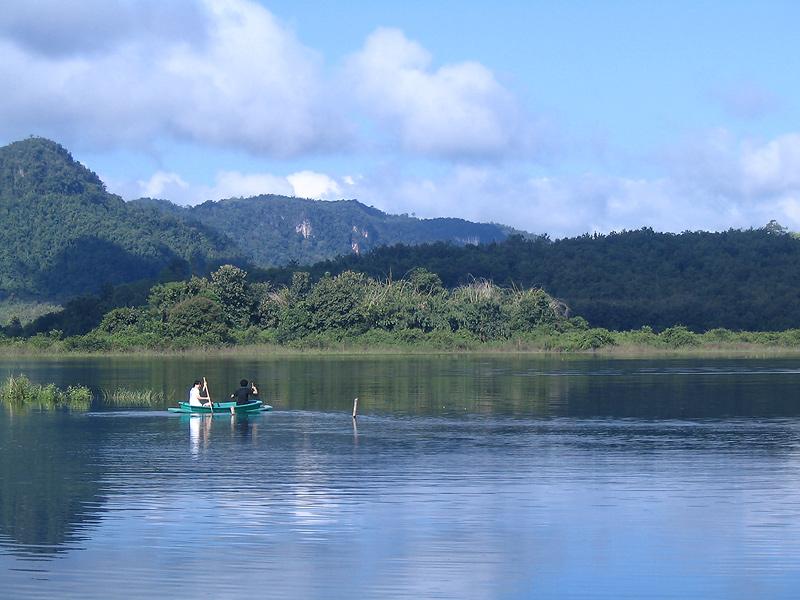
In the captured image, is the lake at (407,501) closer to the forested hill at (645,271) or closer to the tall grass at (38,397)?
the tall grass at (38,397)

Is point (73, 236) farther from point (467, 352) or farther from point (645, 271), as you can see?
point (467, 352)

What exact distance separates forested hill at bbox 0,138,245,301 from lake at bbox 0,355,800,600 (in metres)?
104

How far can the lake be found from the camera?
1148cm

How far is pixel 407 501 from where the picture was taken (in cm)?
1583

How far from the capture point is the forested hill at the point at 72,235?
458 ft

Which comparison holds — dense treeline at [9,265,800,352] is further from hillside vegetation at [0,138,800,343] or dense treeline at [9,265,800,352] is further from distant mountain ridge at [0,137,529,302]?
distant mountain ridge at [0,137,529,302]

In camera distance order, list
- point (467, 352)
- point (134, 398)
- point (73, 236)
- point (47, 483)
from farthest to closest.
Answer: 1. point (73, 236)
2. point (467, 352)
3. point (134, 398)
4. point (47, 483)

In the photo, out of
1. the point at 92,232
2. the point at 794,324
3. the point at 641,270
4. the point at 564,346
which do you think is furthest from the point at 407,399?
the point at 92,232

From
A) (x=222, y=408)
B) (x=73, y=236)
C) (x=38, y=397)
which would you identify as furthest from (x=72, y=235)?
(x=222, y=408)

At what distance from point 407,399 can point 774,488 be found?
18.4 metres

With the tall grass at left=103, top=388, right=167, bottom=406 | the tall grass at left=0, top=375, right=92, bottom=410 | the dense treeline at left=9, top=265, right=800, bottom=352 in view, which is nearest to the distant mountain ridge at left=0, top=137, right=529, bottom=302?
the dense treeline at left=9, top=265, right=800, bottom=352

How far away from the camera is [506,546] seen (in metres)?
12.9

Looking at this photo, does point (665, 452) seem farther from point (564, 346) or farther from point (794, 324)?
point (794, 324)

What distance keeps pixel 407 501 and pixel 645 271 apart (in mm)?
104323
